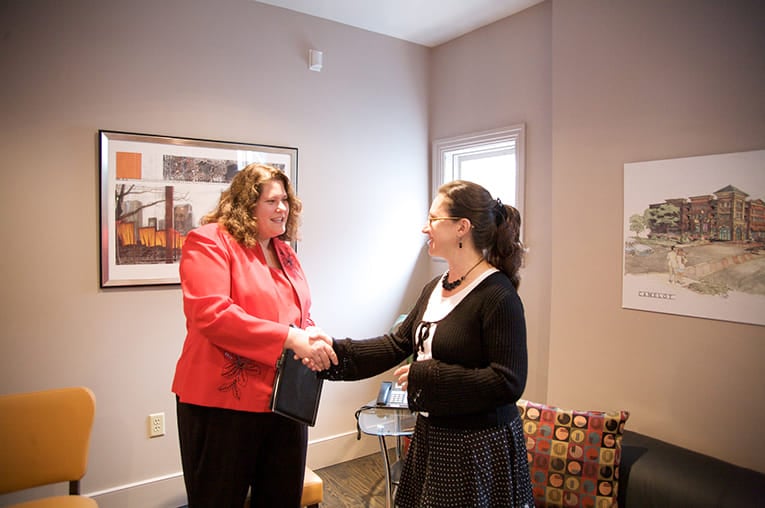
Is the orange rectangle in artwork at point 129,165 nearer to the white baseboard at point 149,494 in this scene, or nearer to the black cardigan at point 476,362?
the white baseboard at point 149,494

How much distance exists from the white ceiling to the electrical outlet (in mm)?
2379

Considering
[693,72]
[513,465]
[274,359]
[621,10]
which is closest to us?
[513,465]

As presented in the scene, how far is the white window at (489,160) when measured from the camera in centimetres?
324

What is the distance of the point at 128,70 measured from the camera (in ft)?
8.84

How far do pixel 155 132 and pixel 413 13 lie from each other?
1.67m

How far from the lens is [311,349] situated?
173cm

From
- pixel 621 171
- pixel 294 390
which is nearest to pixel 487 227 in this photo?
pixel 294 390

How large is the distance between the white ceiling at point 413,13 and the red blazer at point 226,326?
1904mm

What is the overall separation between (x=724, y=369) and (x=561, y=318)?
2.53 feet

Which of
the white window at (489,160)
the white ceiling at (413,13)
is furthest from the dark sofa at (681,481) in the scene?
the white ceiling at (413,13)

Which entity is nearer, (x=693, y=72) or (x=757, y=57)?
(x=757, y=57)

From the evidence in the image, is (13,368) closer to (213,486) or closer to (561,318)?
(213,486)

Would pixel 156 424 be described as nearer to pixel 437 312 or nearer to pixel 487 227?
pixel 437 312

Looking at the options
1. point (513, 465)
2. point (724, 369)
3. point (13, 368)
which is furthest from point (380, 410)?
point (13, 368)
